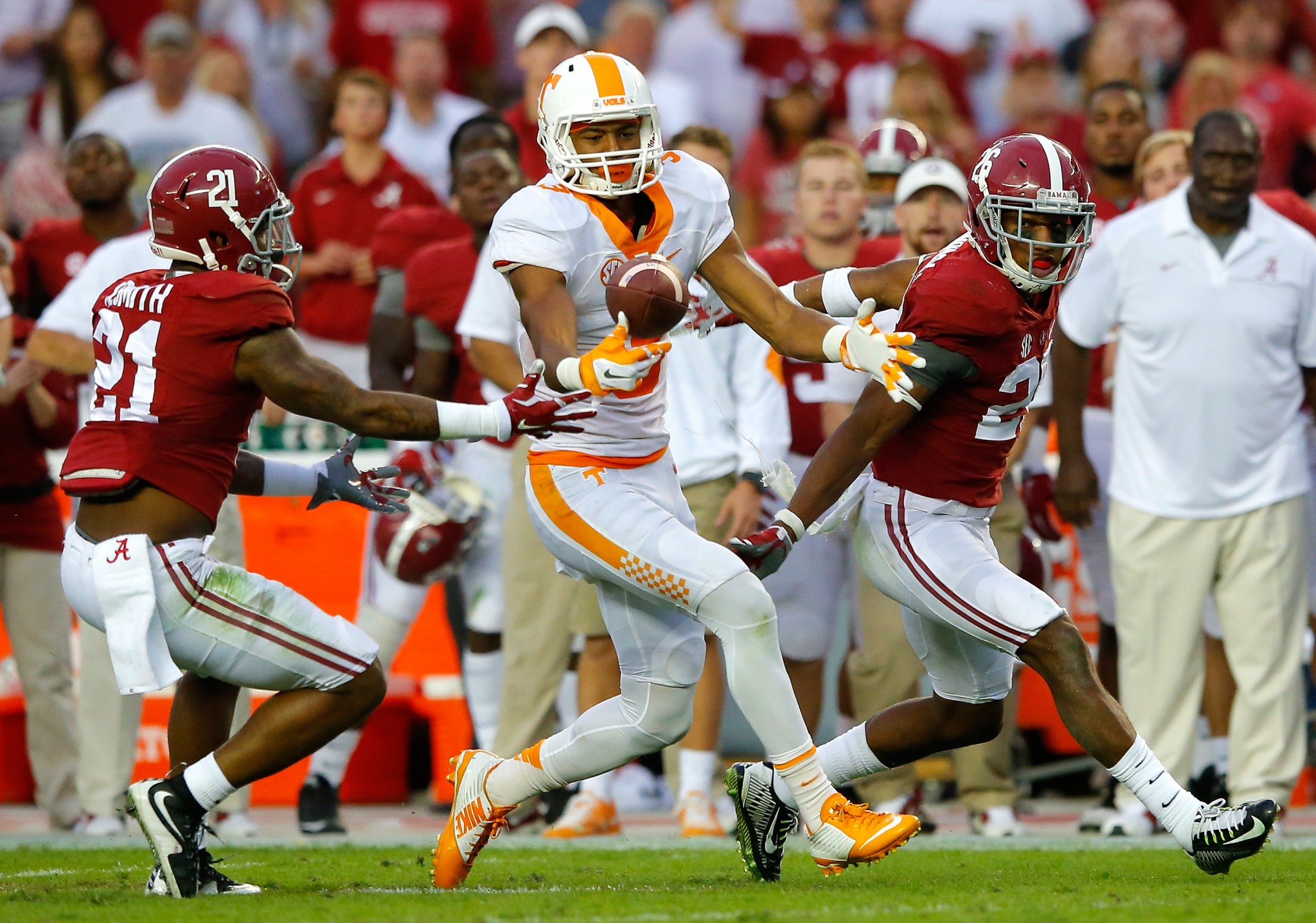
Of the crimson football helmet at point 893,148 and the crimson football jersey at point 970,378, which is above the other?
the crimson football helmet at point 893,148

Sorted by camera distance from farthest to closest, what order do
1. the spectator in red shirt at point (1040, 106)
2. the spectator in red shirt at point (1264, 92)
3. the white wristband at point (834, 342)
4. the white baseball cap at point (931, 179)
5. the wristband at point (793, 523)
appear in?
1. the spectator in red shirt at point (1040, 106)
2. the spectator in red shirt at point (1264, 92)
3. the white baseball cap at point (931, 179)
4. the wristband at point (793, 523)
5. the white wristband at point (834, 342)

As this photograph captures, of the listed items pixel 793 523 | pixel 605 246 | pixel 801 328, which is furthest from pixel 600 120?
pixel 793 523

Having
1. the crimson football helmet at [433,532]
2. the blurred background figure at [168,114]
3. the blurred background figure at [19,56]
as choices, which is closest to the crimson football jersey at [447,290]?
the crimson football helmet at [433,532]

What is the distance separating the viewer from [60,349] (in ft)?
21.6

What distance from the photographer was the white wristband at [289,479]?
5086 mm

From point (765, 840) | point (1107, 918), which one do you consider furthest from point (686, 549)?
point (1107, 918)

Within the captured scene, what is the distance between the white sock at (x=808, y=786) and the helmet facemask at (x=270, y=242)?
1.67m

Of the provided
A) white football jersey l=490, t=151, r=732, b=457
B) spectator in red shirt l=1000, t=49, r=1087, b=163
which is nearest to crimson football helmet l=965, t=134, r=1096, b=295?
white football jersey l=490, t=151, r=732, b=457

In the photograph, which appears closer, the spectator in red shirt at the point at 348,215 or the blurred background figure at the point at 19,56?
the spectator in red shirt at the point at 348,215

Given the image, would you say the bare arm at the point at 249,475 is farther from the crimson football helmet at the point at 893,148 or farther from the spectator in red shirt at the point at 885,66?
the spectator in red shirt at the point at 885,66

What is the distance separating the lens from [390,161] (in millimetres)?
8578

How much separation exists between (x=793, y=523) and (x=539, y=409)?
73 cm

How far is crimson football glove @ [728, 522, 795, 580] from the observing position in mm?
4660

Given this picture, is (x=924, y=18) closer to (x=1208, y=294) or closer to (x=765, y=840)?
(x=1208, y=294)
